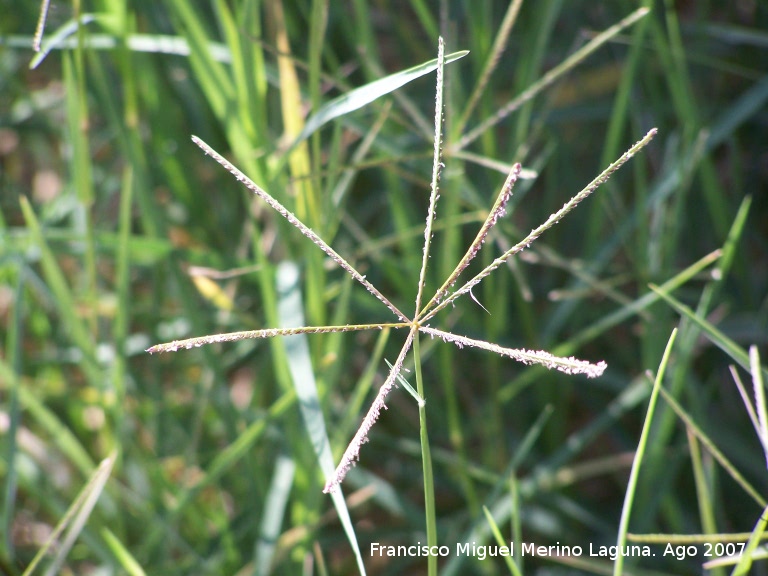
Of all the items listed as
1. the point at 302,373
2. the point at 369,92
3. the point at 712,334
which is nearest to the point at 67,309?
the point at 302,373

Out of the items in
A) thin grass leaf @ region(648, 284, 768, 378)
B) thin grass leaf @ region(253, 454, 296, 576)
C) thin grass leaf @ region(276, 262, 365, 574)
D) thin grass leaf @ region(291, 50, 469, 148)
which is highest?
thin grass leaf @ region(291, 50, 469, 148)

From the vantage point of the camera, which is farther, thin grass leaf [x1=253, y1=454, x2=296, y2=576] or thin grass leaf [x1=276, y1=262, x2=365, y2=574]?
thin grass leaf [x1=253, y1=454, x2=296, y2=576]

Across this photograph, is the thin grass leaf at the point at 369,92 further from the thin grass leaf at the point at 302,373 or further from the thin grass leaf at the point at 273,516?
the thin grass leaf at the point at 273,516

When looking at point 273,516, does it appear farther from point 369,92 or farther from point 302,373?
point 369,92

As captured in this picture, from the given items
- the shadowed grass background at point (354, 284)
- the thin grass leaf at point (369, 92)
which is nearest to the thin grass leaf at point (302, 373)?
the shadowed grass background at point (354, 284)

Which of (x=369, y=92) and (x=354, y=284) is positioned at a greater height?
(x=369, y=92)

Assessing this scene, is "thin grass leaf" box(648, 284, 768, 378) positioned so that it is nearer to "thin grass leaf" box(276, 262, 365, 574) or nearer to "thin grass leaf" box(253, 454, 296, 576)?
"thin grass leaf" box(276, 262, 365, 574)

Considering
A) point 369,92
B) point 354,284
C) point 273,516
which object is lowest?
point 273,516

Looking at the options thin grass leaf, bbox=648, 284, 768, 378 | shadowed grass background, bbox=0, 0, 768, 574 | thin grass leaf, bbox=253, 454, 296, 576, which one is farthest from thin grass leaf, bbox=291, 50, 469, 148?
thin grass leaf, bbox=253, 454, 296, 576

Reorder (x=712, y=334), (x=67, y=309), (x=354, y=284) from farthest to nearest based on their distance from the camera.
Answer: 1. (x=354, y=284)
2. (x=67, y=309)
3. (x=712, y=334)
